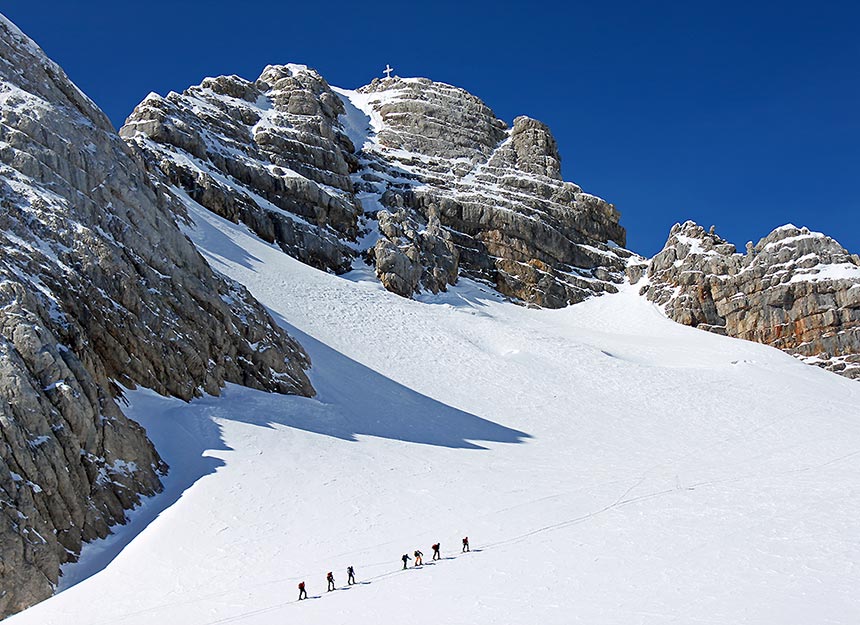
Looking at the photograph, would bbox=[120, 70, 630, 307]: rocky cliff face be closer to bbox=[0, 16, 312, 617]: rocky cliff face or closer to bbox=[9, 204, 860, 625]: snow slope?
bbox=[9, 204, 860, 625]: snow slope

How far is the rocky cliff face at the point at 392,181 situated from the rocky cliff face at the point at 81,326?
104ft

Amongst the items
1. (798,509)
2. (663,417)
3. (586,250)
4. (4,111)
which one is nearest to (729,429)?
(663,417)

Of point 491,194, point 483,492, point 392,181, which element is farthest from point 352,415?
point 491,194

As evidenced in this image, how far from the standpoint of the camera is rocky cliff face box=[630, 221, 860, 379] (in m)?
77.7

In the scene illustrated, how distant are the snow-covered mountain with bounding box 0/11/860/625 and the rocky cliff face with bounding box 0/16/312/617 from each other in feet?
0.39

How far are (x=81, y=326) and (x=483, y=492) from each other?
18483 mm

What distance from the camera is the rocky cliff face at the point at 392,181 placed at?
77.8 metres

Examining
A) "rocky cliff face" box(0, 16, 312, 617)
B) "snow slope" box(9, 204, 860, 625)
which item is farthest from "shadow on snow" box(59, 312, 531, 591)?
"rocky cliff face" box(0, 16, 312, 617)

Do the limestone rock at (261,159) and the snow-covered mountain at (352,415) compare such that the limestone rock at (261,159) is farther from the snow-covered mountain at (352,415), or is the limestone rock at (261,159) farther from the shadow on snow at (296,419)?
the shadow on snow at (296,419)

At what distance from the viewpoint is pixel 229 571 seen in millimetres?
23375

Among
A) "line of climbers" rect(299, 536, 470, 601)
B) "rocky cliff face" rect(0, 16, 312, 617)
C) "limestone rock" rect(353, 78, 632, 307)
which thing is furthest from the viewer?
"limestone rock" rect(353, 78, 632, 307)

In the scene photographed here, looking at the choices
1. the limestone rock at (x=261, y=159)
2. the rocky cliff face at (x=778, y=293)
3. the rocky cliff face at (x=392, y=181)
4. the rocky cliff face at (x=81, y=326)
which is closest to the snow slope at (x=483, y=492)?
the rocky cliff face at (x=81, y=326)

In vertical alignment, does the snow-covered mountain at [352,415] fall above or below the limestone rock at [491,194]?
below

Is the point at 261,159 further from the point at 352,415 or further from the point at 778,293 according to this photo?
the point at 778,293
